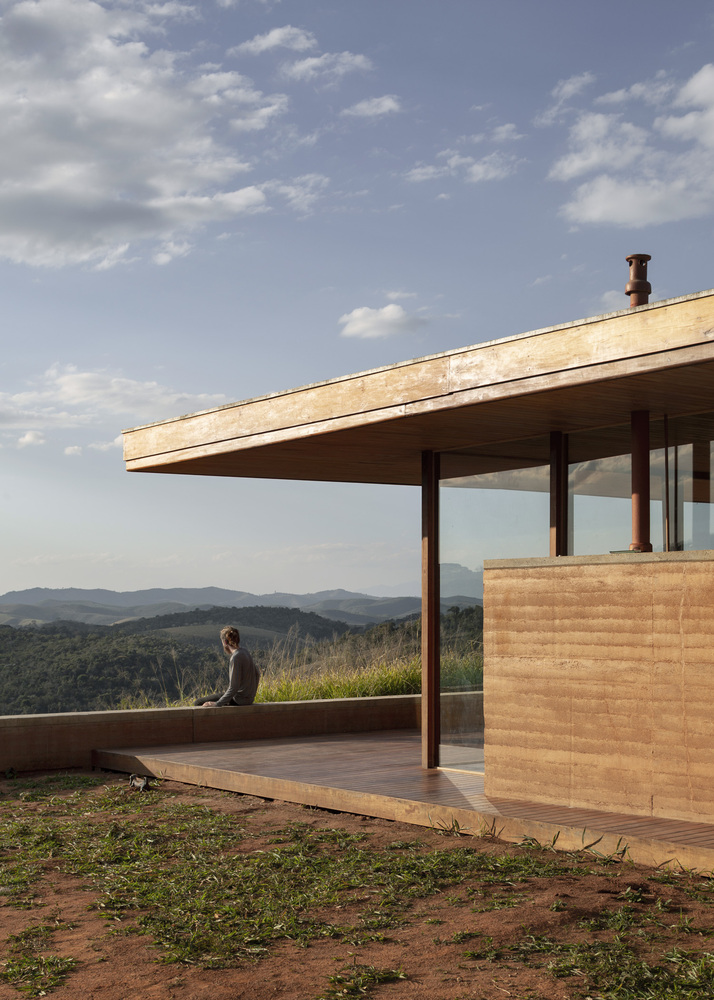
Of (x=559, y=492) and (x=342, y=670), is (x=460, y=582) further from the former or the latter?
(x=342, y=670)

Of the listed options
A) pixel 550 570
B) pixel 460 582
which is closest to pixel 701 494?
pixel 550 570

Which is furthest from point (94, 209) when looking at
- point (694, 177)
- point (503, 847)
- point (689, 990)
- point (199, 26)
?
point (689, 990)

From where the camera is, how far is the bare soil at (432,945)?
4.31 m

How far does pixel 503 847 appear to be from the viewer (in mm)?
6543

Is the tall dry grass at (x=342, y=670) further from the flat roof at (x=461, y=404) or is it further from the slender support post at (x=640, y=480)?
the slender support post at (x=640, y=480)

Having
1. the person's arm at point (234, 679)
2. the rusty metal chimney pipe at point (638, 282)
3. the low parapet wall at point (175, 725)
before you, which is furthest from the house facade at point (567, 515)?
the low parapet wall at point (175, 725)

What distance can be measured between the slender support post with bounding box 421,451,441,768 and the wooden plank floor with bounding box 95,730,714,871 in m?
0.62

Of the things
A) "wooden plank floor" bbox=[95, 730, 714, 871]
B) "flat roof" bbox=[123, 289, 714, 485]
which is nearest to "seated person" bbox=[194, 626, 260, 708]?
"wooden plank floor" bbox=[95, 730, 714, 871]

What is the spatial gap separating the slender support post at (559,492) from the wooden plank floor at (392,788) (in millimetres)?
1952

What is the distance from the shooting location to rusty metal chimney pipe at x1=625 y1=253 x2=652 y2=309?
7551mm

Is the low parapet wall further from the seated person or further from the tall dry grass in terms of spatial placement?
the tall dry grass

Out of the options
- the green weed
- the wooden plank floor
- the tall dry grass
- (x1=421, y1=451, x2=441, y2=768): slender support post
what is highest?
(x1=421, y1=451, x2=441, y2=768): slender support post

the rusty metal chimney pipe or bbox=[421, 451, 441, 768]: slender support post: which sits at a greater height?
the rusty metal chimney pipe

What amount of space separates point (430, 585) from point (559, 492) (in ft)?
5.18
